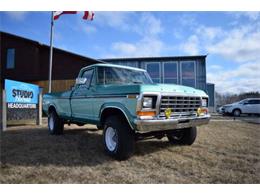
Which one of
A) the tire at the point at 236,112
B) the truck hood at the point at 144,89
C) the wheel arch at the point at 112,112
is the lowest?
the tire at the point at 236,112

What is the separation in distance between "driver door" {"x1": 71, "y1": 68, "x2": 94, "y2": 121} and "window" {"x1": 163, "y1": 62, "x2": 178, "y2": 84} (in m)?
18.8

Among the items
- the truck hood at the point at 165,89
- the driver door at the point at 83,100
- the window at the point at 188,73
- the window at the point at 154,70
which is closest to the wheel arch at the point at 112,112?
the driver door at the point at 83,100

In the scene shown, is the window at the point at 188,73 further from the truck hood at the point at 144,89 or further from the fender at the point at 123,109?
the fender at the point at 123,109

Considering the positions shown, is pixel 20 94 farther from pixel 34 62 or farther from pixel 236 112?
pixel 236 112

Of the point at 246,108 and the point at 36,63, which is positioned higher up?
the point at 36,63

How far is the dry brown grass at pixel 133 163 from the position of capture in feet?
11.9

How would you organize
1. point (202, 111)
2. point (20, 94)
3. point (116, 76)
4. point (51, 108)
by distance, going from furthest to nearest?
point (20, 94) < point (51, 108) < point (116, 76) < point (202, 111)

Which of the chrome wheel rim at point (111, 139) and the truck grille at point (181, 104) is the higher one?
the truck grille at point (181, 104)

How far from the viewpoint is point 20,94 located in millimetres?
9414

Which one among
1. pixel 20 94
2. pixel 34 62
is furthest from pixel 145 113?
pixel 34 62

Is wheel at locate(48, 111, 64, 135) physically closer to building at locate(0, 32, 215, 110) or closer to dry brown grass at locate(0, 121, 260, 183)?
dry brown grass at locate(0, 121, 260, 183)

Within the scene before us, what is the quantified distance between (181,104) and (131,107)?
45.8 inches

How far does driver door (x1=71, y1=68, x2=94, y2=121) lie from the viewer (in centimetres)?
559
